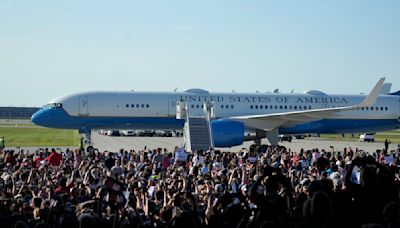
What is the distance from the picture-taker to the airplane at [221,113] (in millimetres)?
39750

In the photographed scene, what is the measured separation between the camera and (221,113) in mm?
43438

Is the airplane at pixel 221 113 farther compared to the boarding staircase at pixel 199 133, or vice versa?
the airplane at pixel 221 113

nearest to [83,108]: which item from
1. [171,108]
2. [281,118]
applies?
[171,108]

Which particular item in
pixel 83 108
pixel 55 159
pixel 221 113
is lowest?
pixel 55 159

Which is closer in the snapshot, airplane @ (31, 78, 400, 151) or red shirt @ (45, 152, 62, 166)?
red shirt @ (45, 152, 62, 166)

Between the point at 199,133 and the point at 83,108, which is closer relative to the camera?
the point at 199,133

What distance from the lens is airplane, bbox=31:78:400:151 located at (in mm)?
39750

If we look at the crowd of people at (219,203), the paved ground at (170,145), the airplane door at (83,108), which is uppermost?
the airplane door at (83,108)

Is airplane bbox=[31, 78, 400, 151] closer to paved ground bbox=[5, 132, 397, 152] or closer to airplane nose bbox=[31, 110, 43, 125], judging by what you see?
airplane nose bbox=[31, 110, 43, 125]

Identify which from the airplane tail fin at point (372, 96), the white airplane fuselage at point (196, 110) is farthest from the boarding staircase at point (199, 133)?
the airplane tail fin at point (372, 96)

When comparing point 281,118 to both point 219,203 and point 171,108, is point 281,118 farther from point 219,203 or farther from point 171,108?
point 219,203

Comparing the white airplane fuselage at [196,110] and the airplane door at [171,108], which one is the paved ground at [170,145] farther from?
the airplane door at [171,108]

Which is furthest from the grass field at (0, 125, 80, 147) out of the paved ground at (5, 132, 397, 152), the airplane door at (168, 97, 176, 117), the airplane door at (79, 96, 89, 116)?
the airplane door at (168, 97, 176, 117)

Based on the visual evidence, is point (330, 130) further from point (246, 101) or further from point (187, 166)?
point (187, 166)
